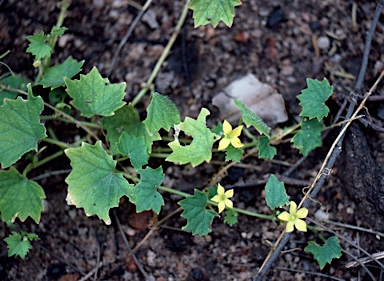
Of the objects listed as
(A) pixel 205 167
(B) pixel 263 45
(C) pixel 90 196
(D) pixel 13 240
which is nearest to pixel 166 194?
(A) pixel 205 167

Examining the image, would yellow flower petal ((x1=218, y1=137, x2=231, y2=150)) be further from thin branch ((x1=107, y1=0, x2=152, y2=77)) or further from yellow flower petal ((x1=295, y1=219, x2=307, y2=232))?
thin branch ((x1=107, y1=0, x2=152, y2=77))

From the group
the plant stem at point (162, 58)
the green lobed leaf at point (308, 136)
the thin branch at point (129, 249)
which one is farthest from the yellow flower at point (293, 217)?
the plant stem at point (162, 58)

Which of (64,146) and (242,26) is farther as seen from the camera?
(242,26)

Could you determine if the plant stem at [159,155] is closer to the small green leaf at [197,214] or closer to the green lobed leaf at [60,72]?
the small green leaf at [197,214]

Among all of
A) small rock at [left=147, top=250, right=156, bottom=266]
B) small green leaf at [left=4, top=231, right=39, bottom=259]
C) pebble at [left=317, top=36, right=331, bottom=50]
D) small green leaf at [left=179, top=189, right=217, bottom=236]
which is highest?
pebble at [left=317, top=36, right=331, bottom=50]

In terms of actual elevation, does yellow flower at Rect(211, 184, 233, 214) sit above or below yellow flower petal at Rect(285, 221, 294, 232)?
above

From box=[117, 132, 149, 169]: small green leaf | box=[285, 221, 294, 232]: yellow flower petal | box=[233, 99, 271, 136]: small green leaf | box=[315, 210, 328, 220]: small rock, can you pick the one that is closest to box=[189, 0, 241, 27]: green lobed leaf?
box=[233, 99, 271, 136]: small green leaf

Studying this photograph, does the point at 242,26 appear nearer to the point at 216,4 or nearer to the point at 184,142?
the point at 216,4
